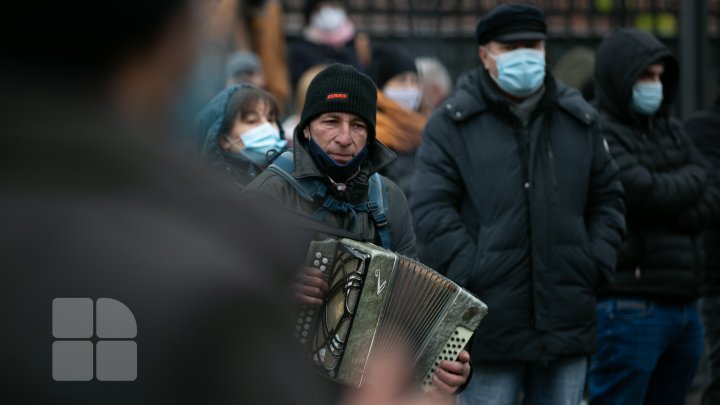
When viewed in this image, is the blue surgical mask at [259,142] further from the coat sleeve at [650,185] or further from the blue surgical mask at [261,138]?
the coat sleeve at [650,185]

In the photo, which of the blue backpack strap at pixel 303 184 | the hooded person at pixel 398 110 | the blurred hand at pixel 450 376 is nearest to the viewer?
the blurred hand at pixel 450 376

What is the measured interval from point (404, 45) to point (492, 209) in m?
6.32

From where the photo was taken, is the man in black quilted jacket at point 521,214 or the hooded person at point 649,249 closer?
the man in black quilted jacket at point 521,214

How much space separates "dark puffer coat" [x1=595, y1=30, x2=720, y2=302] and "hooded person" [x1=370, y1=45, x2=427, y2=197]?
1.13 metres

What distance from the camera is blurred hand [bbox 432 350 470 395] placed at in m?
3.46

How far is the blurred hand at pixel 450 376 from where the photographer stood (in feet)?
11.4

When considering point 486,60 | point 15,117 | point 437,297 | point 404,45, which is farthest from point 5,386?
point 404,45

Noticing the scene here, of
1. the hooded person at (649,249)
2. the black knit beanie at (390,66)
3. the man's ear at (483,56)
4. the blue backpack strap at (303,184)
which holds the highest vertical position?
the man's ear at (483,56)

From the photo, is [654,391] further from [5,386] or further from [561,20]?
[561,20]

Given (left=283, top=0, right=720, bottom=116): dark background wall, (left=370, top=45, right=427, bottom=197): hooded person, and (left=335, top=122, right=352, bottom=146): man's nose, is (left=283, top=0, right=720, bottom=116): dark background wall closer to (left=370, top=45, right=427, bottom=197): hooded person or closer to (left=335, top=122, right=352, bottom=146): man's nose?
(left=370, top=45, right=427, bottom=197): hooded person

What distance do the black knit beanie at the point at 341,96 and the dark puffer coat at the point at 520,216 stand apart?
114 cm

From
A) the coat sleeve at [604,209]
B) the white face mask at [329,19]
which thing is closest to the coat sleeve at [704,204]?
the coat sleeve at [604,209]

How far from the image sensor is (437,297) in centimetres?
356

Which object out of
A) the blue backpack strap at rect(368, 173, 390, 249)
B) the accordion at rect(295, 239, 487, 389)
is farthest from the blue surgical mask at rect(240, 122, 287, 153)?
the accordion at rect(295, 239, 487, 389)
